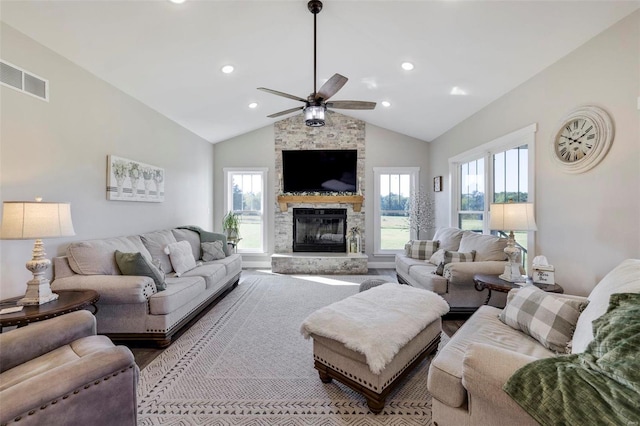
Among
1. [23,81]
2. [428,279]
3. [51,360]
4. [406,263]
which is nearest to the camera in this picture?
[51,360]

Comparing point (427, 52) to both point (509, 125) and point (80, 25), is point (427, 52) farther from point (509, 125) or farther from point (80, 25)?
point (80, 25)

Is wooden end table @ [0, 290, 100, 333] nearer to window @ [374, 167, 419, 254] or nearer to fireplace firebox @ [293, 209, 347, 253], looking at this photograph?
fireplace firebox @ [293, 209, 347, 253]

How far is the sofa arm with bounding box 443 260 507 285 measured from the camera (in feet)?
10.6

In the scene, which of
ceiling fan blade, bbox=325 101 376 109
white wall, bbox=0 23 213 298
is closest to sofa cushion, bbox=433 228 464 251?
ceiling fan blade, bbox=325 101 376 109

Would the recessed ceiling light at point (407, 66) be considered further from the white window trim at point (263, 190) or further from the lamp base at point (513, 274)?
the white window trim at point (263, 190)

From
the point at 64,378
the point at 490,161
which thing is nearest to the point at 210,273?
the point at 64,378

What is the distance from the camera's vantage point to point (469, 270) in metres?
3.26

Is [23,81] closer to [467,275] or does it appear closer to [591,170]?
[467,275]

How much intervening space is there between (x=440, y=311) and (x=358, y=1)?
2.96 metres

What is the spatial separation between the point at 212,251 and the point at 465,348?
154 inches

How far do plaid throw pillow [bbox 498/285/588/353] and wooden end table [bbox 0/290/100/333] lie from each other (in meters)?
3.32

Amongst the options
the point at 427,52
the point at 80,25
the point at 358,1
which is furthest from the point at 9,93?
the point at 427,52

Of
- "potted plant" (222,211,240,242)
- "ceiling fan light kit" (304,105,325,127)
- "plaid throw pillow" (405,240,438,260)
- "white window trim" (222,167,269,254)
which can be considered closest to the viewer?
"ceiling fan light kit" (304,105,325,127)

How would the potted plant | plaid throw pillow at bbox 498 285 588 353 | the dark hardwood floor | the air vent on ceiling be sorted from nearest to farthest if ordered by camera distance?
plaid throw pillow at bbox 498 285 588 353 → the air vent on ceiling → the dark hardwood floor → the potted plant
